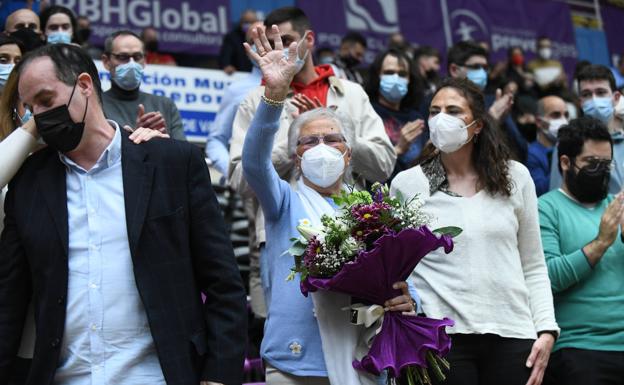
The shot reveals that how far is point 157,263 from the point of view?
4.16 metres

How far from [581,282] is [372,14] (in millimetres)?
9042

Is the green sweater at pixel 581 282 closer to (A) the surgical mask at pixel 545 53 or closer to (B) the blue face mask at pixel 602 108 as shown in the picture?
(B) the blue face mask at pixel 602 108

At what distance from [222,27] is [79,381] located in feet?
31.8

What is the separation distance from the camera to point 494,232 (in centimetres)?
555

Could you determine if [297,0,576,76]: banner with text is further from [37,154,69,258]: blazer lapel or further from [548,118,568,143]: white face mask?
[37,154,69,258]: blazer lapel

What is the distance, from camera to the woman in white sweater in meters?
5.38

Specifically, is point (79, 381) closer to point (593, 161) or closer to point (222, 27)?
point (593, 161)

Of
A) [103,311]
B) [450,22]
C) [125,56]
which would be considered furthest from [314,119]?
[450,22]

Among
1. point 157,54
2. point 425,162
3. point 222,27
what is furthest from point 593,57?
point 425,162

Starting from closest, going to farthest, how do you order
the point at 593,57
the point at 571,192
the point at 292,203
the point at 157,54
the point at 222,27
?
the point at 292,203 → the point at 571,192 → the point at 157,54 → the point at 222,27 → the point at 593,57

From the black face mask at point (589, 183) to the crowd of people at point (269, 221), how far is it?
14 mm

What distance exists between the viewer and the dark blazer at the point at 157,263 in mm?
4082

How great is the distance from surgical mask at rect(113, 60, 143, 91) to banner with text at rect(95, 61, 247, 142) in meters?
2.35

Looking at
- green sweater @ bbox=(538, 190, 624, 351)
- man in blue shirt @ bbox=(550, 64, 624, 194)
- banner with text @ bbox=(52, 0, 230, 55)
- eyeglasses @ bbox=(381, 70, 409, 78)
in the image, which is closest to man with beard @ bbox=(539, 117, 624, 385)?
green sweater @ bbox=(538, 190, 624, 351)
